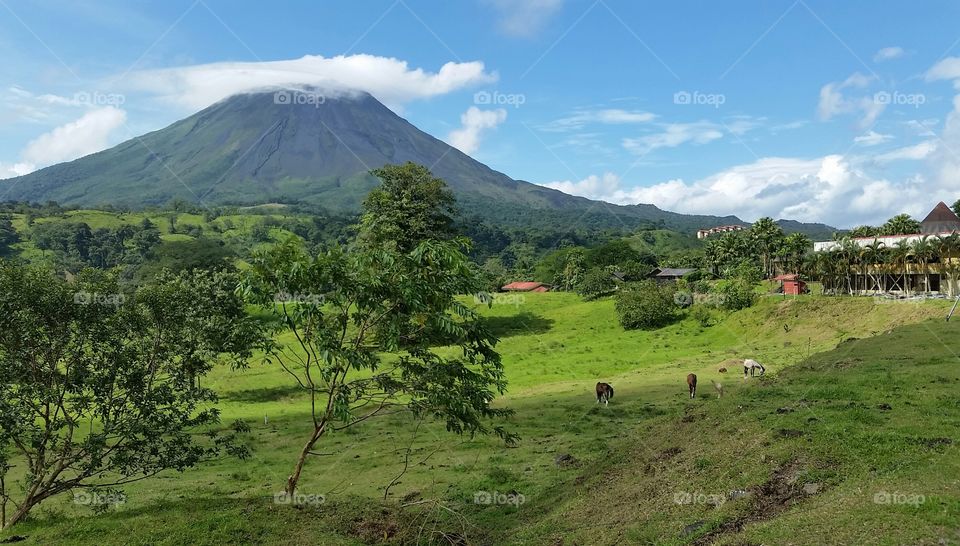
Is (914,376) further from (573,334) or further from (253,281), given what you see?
(573,334)

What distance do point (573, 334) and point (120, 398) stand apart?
44.8 m

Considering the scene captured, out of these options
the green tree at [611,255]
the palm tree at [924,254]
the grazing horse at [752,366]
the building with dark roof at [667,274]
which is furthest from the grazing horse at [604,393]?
the green tree at [611,255]

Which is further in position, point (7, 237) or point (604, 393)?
point (7, 237)

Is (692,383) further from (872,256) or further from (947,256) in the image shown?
(947,256)

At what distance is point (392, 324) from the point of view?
1262 cm

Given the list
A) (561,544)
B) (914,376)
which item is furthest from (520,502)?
(914,376)

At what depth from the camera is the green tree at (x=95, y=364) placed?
14703 mm

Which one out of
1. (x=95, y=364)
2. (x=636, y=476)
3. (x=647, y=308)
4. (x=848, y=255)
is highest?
(x=848, y=255)

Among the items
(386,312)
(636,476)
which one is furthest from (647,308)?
(386,312)

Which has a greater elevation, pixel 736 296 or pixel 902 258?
pixel 902 258

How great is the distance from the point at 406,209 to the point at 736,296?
3002 cm

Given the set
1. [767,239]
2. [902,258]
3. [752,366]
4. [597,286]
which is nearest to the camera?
[752,366]

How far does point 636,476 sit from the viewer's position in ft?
50.6

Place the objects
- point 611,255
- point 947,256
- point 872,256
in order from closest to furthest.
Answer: point 947,256 < point 872,256 < point 611,255
